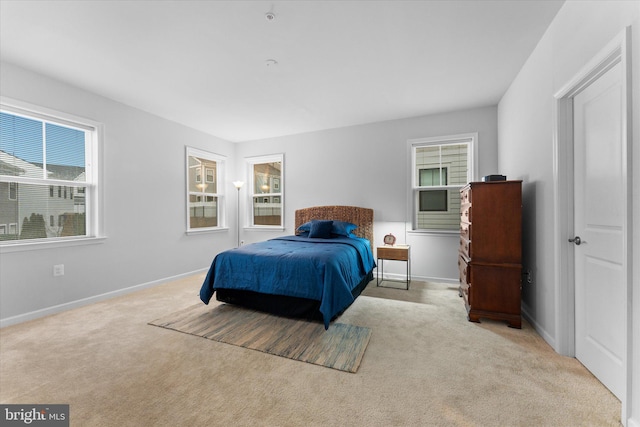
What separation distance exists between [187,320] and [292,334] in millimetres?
1182

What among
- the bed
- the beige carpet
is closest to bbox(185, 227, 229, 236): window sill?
the bed

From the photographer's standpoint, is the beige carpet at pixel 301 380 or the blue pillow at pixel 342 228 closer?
the beige carpet at pixel 301 380

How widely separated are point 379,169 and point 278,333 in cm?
312

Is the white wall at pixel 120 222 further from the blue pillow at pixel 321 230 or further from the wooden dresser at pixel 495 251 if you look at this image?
the wooden dresser at pixel 495 251

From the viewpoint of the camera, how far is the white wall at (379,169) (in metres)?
4.06

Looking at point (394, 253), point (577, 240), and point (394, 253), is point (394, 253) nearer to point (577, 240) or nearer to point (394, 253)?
point (394, 253)

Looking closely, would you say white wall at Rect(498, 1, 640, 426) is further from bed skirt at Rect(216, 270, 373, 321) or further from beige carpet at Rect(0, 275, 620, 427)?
bed skirt at Rect(216, 270, 373, 321)

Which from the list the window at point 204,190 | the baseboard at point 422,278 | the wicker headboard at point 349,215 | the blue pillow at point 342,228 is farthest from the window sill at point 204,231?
the baseboard at point 422,278

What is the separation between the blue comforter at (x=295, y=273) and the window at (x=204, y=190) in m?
2.06

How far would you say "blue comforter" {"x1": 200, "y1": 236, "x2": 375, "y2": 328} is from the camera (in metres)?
2.64

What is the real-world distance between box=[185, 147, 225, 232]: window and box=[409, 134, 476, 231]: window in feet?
12.3

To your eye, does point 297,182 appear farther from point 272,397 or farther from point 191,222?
point 272,397

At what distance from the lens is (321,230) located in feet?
13.6

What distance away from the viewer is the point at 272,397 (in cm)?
166
